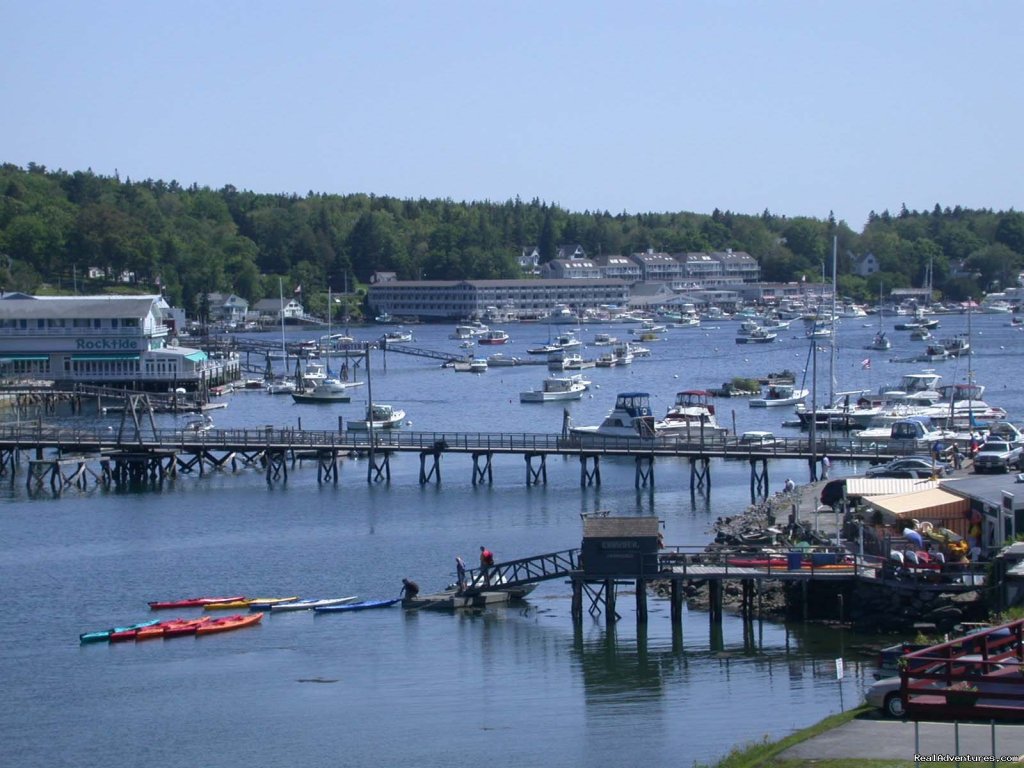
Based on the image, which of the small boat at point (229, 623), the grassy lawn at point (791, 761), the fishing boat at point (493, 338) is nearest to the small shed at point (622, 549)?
the small boat at point (229, 623)

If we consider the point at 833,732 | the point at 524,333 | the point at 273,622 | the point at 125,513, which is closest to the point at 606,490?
the point at 125,513

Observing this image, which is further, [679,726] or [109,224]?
[109,224]

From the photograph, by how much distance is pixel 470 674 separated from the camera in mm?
35188

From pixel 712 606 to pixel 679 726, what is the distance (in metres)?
7.75

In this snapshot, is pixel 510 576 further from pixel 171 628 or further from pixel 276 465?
pixel 276 465

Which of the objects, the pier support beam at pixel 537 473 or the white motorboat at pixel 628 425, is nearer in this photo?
the pier support beam at pixel 537 473

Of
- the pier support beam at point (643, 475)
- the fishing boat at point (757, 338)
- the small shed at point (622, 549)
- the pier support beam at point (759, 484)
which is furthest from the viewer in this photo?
the fishing boat at point (757, 338)

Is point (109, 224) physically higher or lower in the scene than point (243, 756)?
higher

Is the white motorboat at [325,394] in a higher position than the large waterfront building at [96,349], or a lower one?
lower

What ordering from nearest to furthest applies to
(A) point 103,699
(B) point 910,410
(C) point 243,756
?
1. (C) point 243,756
2. (A) point 103,699
3. (B) point 910,410

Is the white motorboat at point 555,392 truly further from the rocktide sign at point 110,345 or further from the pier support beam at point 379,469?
the pier support beam at point 379,469

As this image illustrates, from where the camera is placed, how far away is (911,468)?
172 feet

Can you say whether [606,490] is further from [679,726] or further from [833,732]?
[833,732]

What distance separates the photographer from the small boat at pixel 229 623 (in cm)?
3953
